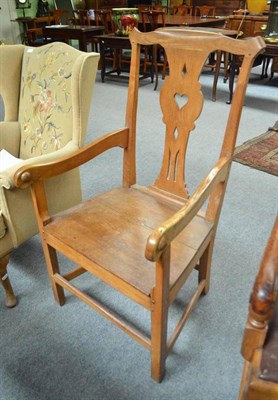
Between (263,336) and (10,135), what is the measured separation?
1489 millimetres

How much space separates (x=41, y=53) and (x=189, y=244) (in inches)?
44.1

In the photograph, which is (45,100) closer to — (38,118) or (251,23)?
(38,118)

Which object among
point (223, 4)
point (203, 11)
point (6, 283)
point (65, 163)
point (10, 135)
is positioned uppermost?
point (223, 4)

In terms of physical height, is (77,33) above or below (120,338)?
above

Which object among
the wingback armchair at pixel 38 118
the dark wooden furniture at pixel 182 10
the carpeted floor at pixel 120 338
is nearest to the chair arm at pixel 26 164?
the wingback armchair at pixel 38 118

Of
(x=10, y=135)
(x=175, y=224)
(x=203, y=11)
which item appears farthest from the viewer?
(x=203, y=11)

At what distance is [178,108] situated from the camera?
3.91 feet

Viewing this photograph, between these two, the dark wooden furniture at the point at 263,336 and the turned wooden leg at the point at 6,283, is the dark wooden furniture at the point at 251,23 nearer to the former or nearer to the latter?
the turned wooden leg at the point at 6,283

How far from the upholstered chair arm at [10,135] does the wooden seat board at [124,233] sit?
0.66 m

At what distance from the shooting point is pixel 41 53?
1497mm

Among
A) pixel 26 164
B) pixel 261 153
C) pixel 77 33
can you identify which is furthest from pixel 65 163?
pixel 77 33

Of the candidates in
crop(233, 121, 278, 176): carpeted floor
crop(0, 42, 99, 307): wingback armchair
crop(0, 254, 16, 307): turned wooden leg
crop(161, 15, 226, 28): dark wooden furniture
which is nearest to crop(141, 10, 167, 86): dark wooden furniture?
crop(161, 15, 226, 28): dark wooden furniture

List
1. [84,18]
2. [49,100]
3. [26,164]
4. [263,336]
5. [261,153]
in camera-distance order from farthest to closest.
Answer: [84,18] → [261,153] → [49,100] → [26,164] → [263,336]

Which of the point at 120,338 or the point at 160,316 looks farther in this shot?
the point at 120,338
